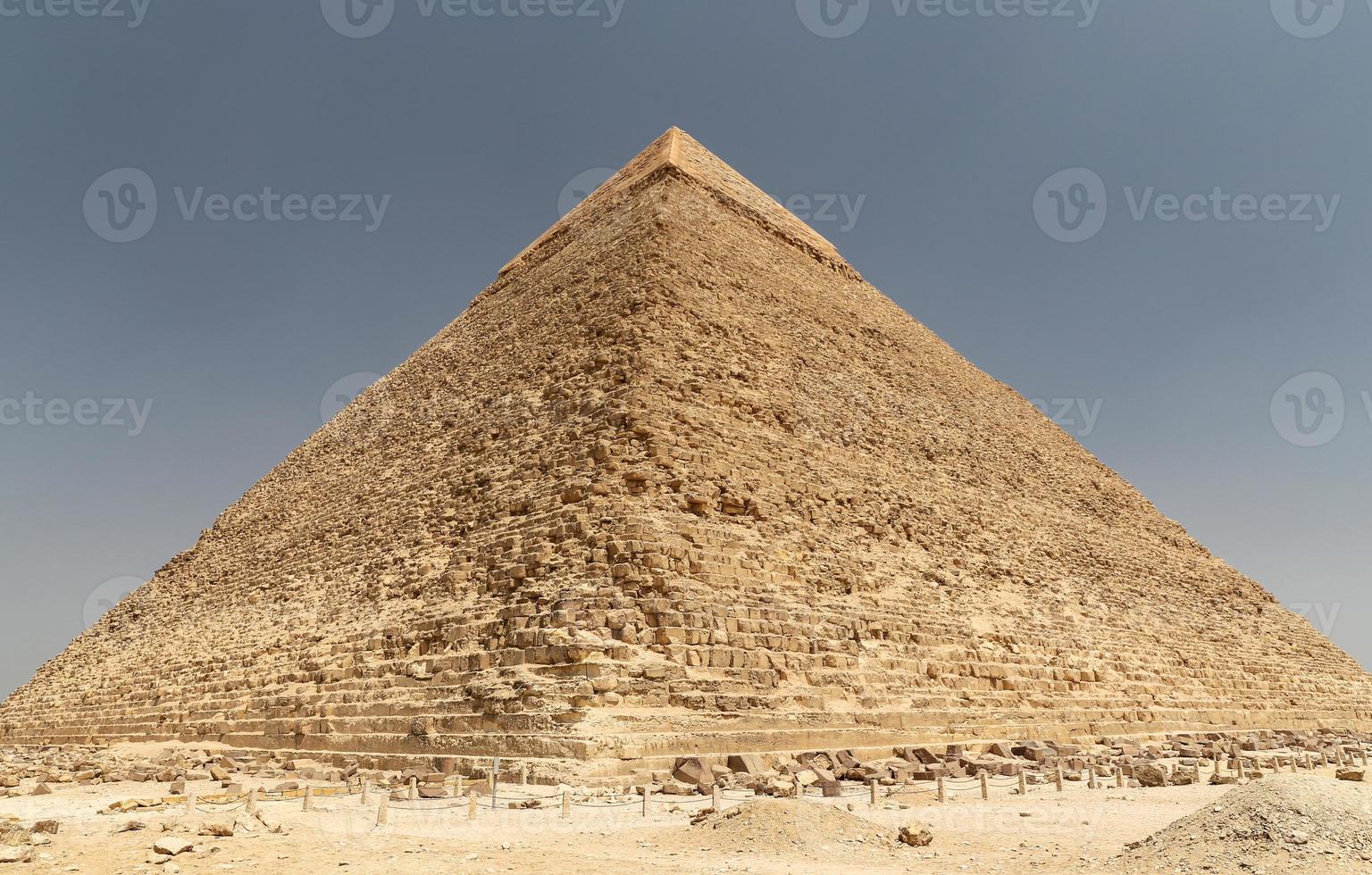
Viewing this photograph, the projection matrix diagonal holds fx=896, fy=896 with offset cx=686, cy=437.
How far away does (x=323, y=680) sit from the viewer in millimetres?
10656

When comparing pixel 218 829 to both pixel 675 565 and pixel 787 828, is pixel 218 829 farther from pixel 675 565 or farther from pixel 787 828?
pixel 675 565

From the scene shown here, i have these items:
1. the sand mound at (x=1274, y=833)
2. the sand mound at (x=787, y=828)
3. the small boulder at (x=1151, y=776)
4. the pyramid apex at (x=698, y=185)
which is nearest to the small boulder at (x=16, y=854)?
the sand mound at (x=787, y=828)

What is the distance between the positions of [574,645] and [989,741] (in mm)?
5499

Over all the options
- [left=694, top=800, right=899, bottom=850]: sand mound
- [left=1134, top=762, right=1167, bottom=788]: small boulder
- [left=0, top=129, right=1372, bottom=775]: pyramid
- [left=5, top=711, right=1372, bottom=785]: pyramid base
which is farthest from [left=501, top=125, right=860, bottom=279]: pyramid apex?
[left=694, top=800, right=899, bottom=850]: sand mound

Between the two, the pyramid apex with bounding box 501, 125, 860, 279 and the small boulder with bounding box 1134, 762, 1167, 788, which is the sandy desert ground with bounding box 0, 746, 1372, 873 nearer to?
the small boulder with bounding box 1134, 762, 1167, 788

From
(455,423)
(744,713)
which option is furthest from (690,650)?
(455,423)

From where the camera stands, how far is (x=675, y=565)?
368 inches

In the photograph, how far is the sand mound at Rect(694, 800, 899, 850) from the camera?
507 centimetres

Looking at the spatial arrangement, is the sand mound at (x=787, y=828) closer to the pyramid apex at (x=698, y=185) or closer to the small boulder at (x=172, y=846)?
the small boulder at (x=172, y=846)

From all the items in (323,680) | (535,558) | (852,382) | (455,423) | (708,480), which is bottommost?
(323,680)

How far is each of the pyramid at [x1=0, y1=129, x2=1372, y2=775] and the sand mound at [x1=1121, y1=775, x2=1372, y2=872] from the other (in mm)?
4243

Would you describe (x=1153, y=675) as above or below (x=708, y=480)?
below

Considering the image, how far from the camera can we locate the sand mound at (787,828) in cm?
507

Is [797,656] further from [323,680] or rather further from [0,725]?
[0,725]
